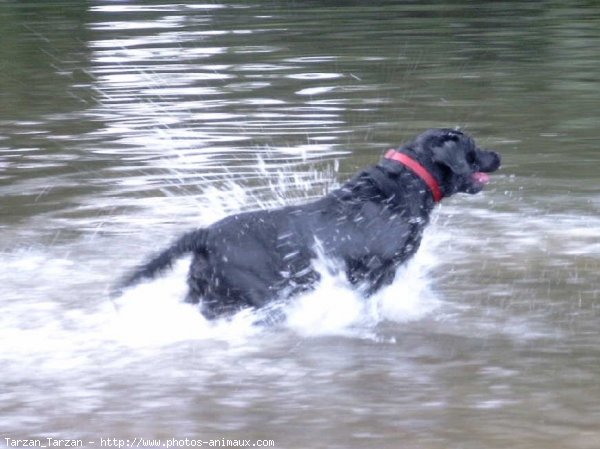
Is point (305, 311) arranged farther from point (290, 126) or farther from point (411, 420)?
point (290, 126)

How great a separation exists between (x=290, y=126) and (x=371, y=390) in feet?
18.9

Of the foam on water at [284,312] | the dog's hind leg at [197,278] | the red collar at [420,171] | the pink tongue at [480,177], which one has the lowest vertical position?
the foam on water at [284,312]

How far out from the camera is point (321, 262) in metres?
5.89

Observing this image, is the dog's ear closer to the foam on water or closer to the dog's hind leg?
the foam on water

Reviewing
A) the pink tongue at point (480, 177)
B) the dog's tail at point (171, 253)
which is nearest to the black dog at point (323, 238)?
the dog's tail at point (171, 253)

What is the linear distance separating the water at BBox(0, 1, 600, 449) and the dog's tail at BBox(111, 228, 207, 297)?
0.56ft

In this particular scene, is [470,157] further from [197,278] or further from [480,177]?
[197,278]

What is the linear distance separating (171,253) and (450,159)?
1.59 metres

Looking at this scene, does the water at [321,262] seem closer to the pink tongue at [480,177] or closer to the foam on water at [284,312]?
the foam on water at [284,312]

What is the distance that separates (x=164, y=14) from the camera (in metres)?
19.3

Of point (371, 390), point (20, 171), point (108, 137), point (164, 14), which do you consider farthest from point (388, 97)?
point (164, 14)

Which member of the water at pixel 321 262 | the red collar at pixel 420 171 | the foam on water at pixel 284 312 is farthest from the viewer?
the red collar at pixel 420 171

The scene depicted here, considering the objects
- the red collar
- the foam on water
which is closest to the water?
the foam on water

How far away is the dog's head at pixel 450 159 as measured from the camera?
20.3 feet
